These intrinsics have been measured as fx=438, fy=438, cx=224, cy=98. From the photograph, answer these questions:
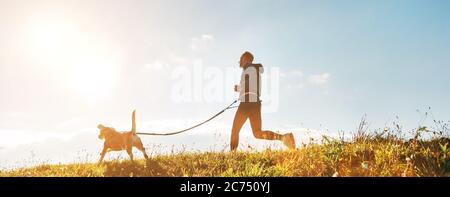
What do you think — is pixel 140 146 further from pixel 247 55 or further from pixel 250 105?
pixel 247 55

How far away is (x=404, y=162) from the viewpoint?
6.82m

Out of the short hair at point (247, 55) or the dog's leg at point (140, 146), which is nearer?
the dog's leg at point (140, 146)

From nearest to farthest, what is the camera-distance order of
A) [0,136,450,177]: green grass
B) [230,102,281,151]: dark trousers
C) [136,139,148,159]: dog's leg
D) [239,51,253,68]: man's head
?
1. [0,136,450,177]: green grass
2. [136,139,148,159]: dog's leg
3. [230,102,281,151]: dark trousers
4. [239,51,253,68]: man's head

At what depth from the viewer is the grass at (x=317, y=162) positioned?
6.41 metres

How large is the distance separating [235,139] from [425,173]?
492 cm

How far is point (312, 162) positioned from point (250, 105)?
3200mm

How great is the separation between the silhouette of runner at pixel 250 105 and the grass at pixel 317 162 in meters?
1.09

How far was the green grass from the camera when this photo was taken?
6.39m

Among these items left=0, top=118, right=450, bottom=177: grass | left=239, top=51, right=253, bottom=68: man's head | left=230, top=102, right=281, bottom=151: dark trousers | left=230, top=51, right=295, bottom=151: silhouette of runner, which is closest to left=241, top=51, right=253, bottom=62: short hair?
left=239, top=51, right=253, bottom=68: man's head

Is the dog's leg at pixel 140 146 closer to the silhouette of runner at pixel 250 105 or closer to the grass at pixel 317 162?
the grass at pixel 317 162

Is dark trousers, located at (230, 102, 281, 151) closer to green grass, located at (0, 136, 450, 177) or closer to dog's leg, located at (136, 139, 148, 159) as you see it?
green grass, located at (0, 136, 450, 177)

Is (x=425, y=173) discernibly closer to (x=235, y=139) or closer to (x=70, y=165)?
(x=235, y=139)

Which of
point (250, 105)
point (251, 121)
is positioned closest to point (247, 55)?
point (250, 105)

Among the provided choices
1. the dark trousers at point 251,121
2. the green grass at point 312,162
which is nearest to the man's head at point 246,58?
the dark trousers at point 251,121
